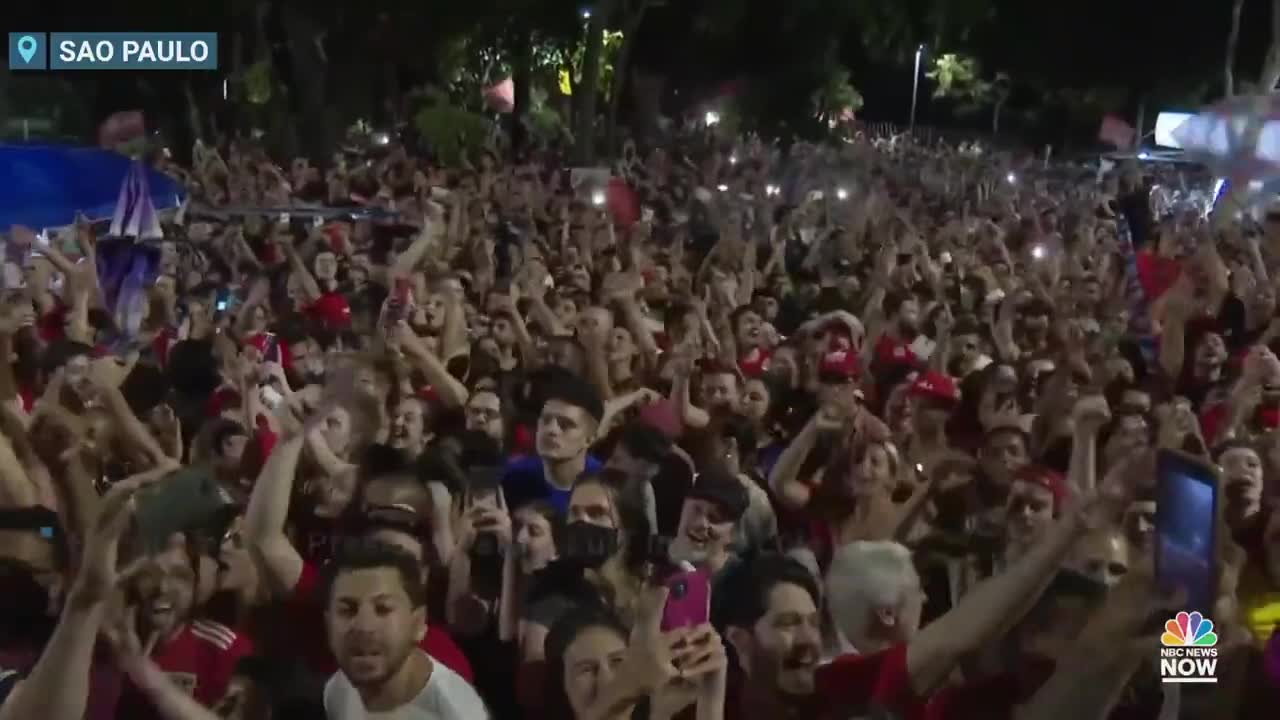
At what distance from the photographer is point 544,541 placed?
16.0 feet

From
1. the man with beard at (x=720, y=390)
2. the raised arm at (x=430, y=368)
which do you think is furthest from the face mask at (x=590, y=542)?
the raised arm at (x=430, y=368)

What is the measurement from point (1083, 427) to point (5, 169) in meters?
9.21

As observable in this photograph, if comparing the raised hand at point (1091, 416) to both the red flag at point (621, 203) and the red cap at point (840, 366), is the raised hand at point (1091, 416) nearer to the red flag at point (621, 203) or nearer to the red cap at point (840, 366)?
the red cap at point (840, 366)

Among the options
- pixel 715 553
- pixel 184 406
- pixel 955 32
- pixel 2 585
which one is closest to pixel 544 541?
pixel 715 553

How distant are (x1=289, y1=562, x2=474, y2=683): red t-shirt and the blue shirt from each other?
2.39 feet

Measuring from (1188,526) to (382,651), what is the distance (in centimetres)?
162

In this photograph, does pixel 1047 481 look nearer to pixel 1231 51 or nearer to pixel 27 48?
pixel 27 48

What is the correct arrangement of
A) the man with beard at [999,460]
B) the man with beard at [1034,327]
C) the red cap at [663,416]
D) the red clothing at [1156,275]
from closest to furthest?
the man with beard at [999,460] → the red cap at [663,416] → the man with beard at [1034,327] → the red clothing at [1156,275]


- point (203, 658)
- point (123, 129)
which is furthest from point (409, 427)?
point (123, 129)

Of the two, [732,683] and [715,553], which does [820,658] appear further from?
[715,553]

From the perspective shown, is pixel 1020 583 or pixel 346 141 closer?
pixel 1020 583

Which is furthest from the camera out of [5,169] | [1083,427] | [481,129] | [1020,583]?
[481,129]

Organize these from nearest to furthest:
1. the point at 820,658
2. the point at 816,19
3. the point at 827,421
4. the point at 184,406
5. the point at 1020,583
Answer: the point at 1020,583 < the point at 820,658 < the point at 827,421 < the point at 184,406 < the point at 816,19

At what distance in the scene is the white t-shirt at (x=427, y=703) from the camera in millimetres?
3980
